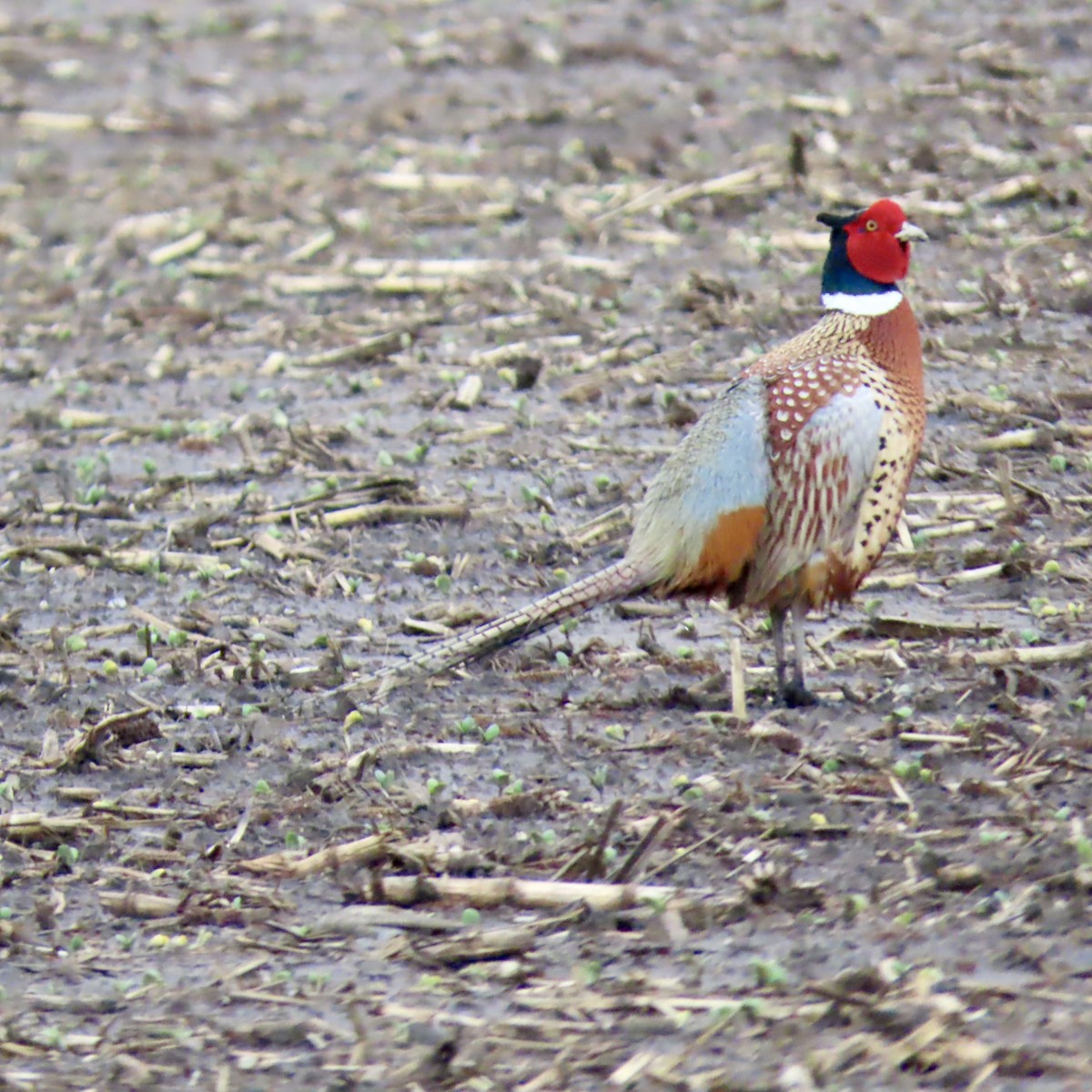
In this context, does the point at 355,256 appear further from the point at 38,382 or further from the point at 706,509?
the point at 706,509

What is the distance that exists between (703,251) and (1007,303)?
1438 mm

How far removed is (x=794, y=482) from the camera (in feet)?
16.0

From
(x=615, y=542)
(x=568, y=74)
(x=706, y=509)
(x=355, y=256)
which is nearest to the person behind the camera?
(x=706, y=509)

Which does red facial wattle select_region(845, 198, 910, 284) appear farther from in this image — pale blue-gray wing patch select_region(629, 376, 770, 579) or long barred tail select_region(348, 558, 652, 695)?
long barred tail select_region(348, 558, 652, 695)

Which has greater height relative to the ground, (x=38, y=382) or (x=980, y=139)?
(x=980, y=139)

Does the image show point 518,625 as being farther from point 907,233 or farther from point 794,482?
point 907,233

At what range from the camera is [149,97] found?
11312 mm

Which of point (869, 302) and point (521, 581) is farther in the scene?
point (521, 581)

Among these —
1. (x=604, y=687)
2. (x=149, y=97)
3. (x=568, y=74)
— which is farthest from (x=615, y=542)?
(x=149, y=97)

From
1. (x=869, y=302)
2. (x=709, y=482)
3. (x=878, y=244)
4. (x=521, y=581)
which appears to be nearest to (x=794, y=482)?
(x=709, y=482)

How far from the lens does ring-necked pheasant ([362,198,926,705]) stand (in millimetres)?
4879

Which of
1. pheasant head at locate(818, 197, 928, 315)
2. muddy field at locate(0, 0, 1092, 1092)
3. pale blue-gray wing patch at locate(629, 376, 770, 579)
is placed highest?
pheasant head at locate(818, 197, 928, 315)

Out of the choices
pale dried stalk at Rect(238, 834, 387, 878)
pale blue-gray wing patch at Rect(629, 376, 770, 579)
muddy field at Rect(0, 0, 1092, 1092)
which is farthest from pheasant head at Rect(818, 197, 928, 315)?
pale dried stalk at Rect(238, 834, 387, 878)

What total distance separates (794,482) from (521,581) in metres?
1.24
